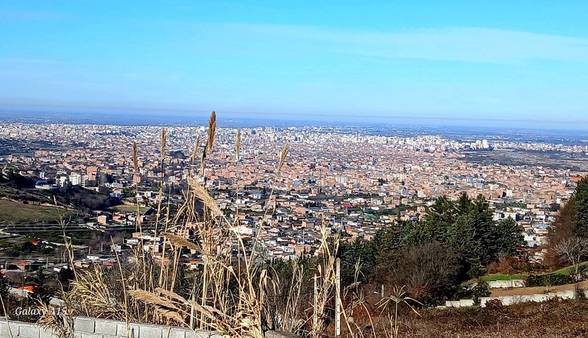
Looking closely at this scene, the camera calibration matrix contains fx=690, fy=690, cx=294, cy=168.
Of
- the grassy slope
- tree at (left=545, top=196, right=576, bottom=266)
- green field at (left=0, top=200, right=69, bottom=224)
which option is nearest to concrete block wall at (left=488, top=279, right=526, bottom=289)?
the grassy slope

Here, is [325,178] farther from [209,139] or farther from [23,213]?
[209,139]

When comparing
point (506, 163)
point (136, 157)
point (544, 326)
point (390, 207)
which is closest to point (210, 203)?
point (136, 157)

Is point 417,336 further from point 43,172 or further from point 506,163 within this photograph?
point 506,163

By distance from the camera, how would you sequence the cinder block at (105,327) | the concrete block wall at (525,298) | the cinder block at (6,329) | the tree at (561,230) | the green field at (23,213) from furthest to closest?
the green field at (23,213)
the tree at (561,230)
the concrete block wall at (525,298)
the cinder block at (6,329)
the cinder block at (105,327)

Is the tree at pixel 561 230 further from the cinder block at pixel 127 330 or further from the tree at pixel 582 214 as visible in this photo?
the cinder block at pixel 127 330

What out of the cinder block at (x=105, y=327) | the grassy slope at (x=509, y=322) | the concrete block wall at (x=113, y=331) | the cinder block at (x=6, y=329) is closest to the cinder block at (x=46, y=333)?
the concrete block wall at (x=113, y=331)
